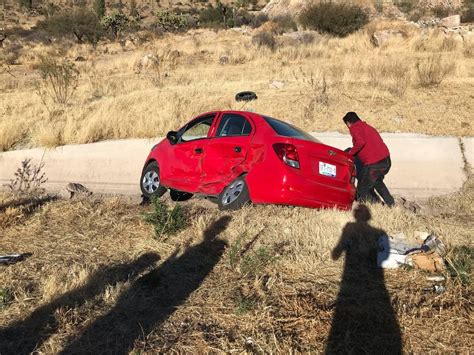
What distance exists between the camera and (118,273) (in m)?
4.79

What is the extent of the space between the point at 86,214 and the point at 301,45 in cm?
1747

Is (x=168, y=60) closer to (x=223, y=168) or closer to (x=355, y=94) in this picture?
(x=355, y=94)

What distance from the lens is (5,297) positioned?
13.6 feet

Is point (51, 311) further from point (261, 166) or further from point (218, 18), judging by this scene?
point (218, 18)

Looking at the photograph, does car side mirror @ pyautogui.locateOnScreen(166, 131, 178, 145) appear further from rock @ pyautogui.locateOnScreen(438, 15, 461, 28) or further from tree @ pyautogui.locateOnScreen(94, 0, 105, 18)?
tree @ pyautogui.locateOnScreen(94, 0, 105, 18)

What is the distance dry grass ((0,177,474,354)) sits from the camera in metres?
3.59

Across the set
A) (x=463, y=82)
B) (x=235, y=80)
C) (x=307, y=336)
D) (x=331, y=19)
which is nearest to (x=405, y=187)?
(x=463, y=82)

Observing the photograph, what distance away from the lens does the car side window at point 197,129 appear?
8391 mm

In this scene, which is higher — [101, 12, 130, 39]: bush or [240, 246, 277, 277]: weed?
[240, 246, 277, 277]: weed

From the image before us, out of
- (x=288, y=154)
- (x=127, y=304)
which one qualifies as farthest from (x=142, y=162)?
(x=127, y=304)

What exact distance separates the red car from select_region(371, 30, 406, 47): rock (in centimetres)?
1564

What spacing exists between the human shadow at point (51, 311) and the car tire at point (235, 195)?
202 cm

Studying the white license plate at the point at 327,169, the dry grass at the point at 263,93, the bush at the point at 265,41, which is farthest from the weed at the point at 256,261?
the bush at the point at 265,41

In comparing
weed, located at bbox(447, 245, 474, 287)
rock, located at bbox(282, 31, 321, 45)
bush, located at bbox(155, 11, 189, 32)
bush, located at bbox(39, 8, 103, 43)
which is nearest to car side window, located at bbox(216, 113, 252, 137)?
weed, located at bbox(447, 245, 474, 287)
